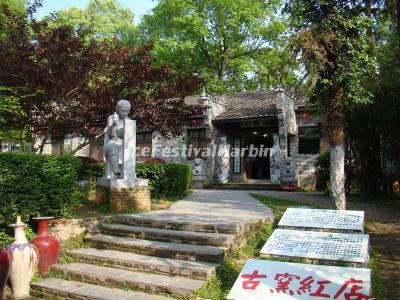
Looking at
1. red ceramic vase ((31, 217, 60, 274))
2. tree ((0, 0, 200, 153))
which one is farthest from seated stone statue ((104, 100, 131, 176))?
red ceramic vase ((31, 217, 60, 274))

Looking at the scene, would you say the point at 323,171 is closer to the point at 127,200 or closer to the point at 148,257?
the point at 127,200

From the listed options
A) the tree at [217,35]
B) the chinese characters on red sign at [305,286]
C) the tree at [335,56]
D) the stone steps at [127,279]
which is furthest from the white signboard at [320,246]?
the tree at [217,35]

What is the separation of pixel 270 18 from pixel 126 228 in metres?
22.1

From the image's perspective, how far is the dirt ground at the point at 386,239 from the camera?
559 centimetres

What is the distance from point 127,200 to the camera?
8.93m

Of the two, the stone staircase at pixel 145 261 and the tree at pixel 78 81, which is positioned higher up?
the tree at pixel 78 81

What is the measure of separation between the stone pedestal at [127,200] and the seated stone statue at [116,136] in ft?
1.80

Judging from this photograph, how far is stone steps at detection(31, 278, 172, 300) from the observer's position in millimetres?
5254

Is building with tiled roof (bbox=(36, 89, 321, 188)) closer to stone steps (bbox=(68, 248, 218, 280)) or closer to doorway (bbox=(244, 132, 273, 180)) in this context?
doorway (bbox=(244, 132, 273, 180))

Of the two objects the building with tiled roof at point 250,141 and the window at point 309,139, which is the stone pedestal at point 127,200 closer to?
the building with tiled roof at point 250,141

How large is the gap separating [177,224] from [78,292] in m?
2.22

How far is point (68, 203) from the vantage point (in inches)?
288

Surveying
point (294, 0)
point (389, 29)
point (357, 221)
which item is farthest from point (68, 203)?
point (389, 29)

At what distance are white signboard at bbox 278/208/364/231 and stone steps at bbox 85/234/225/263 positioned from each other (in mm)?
1480
